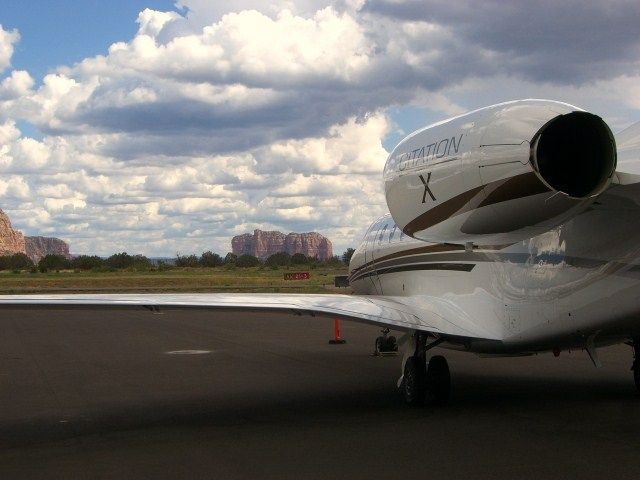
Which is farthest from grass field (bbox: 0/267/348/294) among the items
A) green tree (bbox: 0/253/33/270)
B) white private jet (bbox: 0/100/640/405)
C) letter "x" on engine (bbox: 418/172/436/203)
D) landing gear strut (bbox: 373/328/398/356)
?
green tree (bbox: 0/253/33/270)

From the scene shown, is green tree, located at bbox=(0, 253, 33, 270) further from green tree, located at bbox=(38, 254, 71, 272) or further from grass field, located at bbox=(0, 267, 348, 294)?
grass field, located at bbox=(0, 267, 348, 294)

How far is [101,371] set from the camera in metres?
19.1

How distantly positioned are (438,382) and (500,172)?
15.9ft

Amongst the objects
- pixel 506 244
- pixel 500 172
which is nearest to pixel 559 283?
pixel 506 244

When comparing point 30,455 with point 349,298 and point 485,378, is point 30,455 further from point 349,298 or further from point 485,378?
point 485,378

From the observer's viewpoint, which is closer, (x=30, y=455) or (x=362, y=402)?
(x=30, y=455)

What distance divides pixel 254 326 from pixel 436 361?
2247 cm

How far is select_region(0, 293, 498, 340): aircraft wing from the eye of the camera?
1194 cm

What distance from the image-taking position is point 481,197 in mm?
9953

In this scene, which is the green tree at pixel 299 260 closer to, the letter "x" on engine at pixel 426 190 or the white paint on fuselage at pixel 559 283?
the white paint on fuselage at pixel 559 283

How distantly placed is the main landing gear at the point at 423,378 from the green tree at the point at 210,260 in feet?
530

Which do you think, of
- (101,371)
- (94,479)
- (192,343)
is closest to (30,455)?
(94,479)

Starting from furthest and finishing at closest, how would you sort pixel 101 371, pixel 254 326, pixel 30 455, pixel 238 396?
pixel 254 326
pixel 101 371
pixel 238 396
pixel 30 455

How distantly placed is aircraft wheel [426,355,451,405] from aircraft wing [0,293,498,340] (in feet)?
2.29
